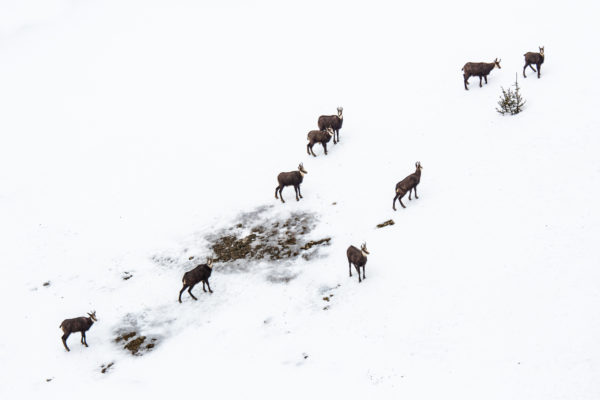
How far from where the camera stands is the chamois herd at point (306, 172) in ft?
55.9

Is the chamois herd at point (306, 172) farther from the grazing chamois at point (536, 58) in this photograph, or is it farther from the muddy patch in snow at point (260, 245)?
the muddy patch in snow at point (260, 245)

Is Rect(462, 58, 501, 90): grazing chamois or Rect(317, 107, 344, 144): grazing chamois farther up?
Rect(462, 58, 501, 90): grazing chamois

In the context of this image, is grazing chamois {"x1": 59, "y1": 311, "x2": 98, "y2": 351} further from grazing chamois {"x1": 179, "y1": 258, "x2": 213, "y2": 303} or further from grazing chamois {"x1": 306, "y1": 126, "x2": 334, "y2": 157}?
grazing chamois {"x1": 306, "y1": 126, "x2": 334, "y2": 157}

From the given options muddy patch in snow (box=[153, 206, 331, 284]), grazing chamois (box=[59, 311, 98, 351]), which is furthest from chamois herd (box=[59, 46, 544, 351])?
muddy patch in snow (box=[153, 206, 331, 284])

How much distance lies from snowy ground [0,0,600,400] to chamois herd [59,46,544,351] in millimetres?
675

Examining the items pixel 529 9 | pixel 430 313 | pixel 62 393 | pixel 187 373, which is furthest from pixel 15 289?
pixel 529 9

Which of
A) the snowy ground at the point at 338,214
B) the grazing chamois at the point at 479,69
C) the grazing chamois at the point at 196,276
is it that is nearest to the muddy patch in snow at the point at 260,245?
the snowy ground at the point at 338,214

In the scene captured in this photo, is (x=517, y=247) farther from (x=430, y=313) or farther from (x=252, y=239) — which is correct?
(x=252, y=239)

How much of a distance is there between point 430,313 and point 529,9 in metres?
30.0

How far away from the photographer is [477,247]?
17.1 m

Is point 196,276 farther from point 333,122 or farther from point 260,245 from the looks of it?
point 333,122

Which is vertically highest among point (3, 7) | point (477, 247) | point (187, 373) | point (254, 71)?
point (3, 7)

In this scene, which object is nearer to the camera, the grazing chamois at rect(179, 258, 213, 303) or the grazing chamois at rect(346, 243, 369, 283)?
the grazing chamois at rect(346, 243, 369, 283)

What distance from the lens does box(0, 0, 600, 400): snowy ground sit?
14000 mm
